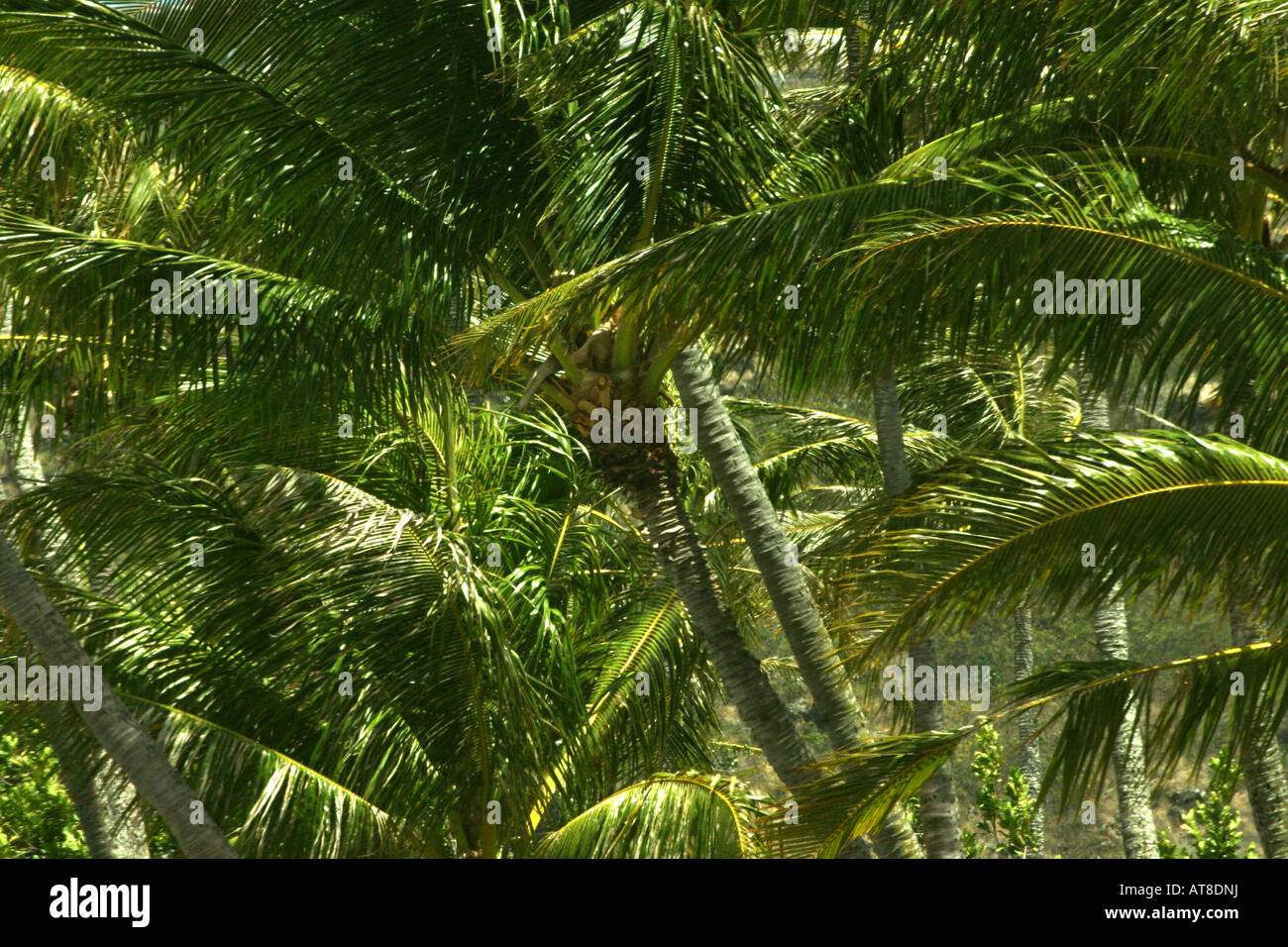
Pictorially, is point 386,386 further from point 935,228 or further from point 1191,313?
point 1191,313

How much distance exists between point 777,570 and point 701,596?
436mm

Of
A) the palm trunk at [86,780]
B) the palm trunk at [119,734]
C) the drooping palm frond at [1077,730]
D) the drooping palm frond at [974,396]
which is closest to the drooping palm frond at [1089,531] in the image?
the drooping palm frond at [1077,730]

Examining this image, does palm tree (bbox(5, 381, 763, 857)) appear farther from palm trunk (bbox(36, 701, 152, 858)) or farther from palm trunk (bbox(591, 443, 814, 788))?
palm trunk (bbox(591, 443, 814, 788))

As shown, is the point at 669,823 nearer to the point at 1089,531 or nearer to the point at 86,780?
the point at 1089,531

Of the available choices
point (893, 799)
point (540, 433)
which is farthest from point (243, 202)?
point (893, 799)

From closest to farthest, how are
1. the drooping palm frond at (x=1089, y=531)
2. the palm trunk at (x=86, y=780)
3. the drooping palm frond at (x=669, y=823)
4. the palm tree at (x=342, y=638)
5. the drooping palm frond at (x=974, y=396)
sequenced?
the drooping palm frond at (x=1089, y=531) < the drooping palm frond at (x=669, y=823) < the palm tree at (x=342, y=638) < the palm trunk at (x=86, y=780) < the drooping palm frond at (x=974, y=396)

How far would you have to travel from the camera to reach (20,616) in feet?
15.4

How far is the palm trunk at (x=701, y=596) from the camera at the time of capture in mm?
6492

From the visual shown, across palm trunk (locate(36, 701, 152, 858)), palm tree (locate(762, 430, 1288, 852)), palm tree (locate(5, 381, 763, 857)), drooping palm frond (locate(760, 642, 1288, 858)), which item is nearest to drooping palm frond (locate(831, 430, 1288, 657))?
palm tree (locate(762, 430, 1288, 852))

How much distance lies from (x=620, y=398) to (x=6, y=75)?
382 centimetres

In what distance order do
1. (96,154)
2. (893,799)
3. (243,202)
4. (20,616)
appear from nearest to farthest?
1. (893,799)
2. (20,616)
3. (243,202)
4. (96,154)

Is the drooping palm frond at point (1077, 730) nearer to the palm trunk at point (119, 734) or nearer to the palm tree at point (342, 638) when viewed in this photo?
the palm tree at point (342, 638)

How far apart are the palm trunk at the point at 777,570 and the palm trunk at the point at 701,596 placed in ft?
0.82

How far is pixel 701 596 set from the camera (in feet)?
21.3
